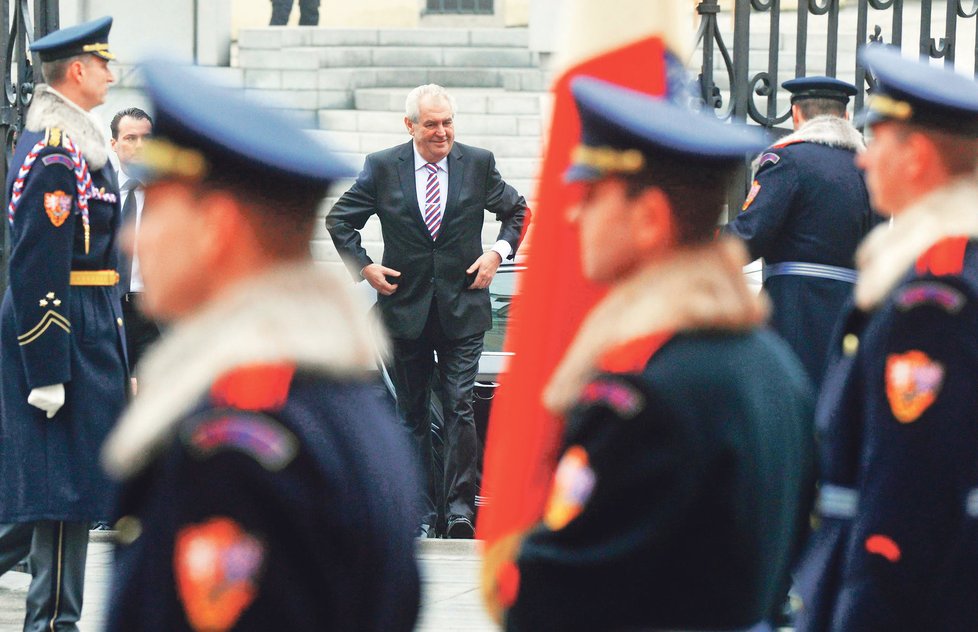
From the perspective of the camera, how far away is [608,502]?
7.18ft

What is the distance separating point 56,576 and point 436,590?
1.83m

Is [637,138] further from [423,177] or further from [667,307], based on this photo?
[423,177]

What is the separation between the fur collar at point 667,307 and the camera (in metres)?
2.29

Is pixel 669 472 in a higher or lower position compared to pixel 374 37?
lower

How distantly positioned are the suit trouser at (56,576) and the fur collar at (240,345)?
3319 mm

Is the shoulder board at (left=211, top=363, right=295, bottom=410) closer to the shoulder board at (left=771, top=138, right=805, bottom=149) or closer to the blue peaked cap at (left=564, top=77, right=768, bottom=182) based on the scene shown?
the blue peaked cap at (left=564, top=77, right=768, bottom=182)

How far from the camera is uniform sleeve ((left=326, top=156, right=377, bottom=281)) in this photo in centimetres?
802

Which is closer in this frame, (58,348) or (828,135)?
(58,348)

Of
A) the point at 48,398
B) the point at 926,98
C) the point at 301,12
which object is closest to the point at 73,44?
the point at 48,398

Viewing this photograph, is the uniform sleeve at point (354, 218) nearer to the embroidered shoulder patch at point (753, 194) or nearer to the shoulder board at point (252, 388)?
the embroidered shoulder patch at point (753, 194)

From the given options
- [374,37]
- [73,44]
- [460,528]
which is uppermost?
[374,37]

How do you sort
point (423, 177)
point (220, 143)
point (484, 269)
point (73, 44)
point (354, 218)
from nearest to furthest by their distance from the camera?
point (220, 143), point (73, 44), point (484, 269), point (423, 177), point (354, 218)

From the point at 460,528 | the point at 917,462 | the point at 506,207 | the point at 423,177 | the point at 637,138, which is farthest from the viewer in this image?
the point at 506,207

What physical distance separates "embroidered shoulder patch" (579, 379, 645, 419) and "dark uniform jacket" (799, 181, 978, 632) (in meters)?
1.17
